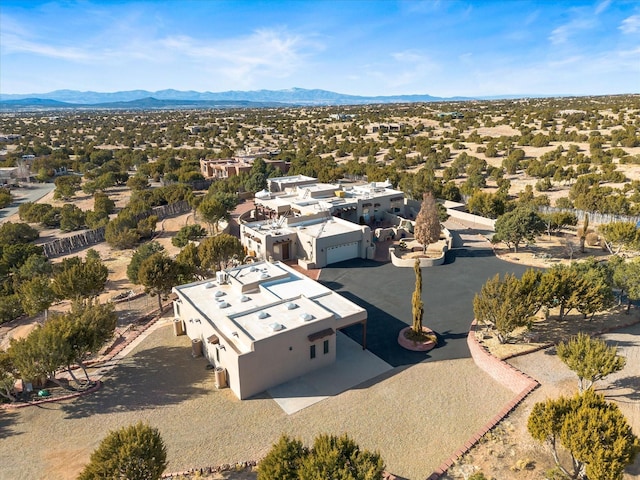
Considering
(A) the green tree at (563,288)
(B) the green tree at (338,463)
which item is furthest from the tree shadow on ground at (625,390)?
(B) the green tree at (338,463)

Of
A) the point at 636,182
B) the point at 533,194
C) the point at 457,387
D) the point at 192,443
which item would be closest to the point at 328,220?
the point at 457,387

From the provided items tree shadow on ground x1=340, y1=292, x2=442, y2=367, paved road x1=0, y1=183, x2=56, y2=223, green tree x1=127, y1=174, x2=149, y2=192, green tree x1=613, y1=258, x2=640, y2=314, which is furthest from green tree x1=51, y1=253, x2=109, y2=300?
green tree x1=127, y1=174, x2=149, y2=192

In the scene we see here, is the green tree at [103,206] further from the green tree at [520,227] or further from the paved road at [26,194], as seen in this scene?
the green tree at [520,227]

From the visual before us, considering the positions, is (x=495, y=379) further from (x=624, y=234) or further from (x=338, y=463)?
(x=624, y=234)

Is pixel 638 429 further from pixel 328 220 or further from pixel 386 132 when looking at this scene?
pixel 386 132

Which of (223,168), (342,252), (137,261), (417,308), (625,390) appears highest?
(223,168)

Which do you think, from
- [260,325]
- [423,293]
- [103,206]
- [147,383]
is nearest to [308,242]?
[423,293]
